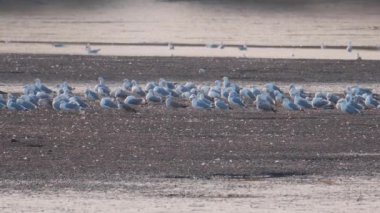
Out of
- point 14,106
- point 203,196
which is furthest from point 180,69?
point 203,196

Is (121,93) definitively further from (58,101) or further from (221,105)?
(221,105)

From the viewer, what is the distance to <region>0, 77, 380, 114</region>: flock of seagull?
1983 cm

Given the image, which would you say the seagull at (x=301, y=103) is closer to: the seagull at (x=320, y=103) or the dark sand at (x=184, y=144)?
the seagull at (x=320, y=103)

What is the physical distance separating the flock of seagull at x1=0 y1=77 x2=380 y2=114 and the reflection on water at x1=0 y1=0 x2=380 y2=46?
16.8 m

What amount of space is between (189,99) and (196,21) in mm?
24983

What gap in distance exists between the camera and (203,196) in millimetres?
12789

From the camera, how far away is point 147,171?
14164 mm

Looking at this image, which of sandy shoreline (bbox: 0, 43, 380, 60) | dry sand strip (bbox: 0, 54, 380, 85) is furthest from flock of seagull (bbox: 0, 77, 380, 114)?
sandy shoreline (bbox: 0, 43, 380, 60)

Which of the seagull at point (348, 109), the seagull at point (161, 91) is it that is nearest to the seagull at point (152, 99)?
the seagull at point (161, 91)

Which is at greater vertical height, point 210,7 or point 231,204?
point 210,7

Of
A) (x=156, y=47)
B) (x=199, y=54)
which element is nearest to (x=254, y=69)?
(x=199, y=54)

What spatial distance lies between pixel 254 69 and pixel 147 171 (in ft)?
48.1

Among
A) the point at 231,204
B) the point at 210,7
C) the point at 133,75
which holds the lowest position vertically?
the point at 231,204

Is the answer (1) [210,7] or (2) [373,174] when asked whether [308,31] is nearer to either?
(1) [210,7]
